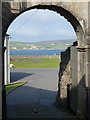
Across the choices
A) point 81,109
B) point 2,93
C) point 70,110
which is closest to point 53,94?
point 70,110

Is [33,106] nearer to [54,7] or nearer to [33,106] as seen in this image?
[33,106]

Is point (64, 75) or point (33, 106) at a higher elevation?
point (64, 75)

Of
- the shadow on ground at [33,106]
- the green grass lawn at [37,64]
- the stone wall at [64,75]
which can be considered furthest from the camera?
Result: the green grass lawn at [37,64]

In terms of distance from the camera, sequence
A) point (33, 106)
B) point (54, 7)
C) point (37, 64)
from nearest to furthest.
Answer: point (54, 7) < point (33, 106) < point (37, 64)

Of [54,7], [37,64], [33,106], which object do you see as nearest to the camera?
[54,7]

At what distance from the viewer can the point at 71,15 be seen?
9.11 m

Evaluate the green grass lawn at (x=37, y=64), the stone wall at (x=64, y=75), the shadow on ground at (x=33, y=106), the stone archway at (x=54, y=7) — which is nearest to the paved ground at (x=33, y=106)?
the shadow on ground at (x=33, y=106)

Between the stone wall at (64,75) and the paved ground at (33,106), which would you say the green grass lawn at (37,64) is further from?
the stone wall at (64,75)

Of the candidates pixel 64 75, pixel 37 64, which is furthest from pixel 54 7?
pixel 37 64

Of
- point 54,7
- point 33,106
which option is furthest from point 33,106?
point 54,7

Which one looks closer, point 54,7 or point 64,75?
point 54,7

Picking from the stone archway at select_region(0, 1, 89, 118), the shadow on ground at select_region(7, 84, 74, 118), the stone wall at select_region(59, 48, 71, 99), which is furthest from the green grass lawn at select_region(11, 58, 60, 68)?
the stone archway at select_region(0, 1, 89, 118)

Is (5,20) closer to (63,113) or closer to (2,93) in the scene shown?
(2,93)

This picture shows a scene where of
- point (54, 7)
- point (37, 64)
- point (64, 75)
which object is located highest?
point (54, 7)
